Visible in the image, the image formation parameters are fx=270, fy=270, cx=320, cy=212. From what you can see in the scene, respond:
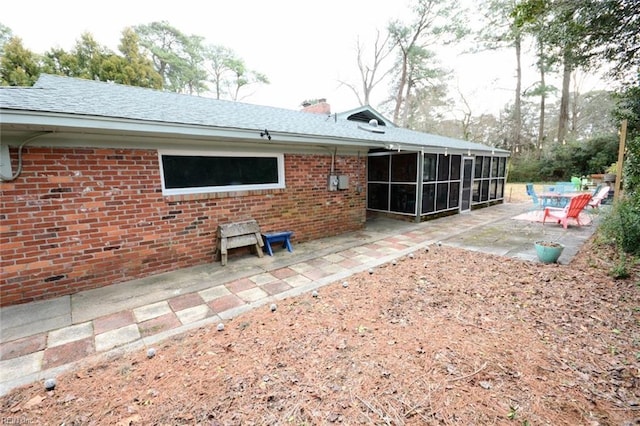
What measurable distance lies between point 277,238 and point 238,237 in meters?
0.76

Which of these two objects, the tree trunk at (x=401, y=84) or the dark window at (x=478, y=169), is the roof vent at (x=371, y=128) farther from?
the tree trunk at (x=401, y=84)

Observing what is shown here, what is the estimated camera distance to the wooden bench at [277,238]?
5105mm

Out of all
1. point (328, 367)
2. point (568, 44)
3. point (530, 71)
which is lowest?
point (328, 367)

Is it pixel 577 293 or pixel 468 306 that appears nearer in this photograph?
pixel 468 306

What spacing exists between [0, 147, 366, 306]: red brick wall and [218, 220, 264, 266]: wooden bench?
0.57 feet

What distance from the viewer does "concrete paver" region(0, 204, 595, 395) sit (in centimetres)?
246

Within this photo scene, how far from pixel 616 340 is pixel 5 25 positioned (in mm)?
27894

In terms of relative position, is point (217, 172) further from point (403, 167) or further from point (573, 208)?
point (573, 208)

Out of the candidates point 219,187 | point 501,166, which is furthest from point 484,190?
point 219,187

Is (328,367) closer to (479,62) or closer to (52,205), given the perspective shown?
(52,205)

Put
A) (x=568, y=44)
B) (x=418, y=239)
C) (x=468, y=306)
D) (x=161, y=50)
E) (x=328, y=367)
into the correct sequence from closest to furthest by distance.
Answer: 1. (x=328, y=367)
2. (x=468, y=306)
3. (x=568, y=44)
4. (x=418, y=239)
5. (x=161, y=50)

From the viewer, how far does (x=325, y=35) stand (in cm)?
1922

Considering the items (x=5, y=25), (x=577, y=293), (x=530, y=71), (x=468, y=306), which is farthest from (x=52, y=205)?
(x=530, y=71)

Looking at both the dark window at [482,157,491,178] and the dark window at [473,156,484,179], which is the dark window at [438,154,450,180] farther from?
the dark window at [482,157,491,178]
